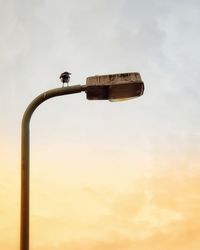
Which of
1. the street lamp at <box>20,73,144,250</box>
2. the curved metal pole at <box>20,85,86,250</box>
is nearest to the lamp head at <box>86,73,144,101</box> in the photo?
the street lamp at <box>20,73,144,250</box>

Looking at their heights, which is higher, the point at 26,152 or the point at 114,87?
the point at 114,87

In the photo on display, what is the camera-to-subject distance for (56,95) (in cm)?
793

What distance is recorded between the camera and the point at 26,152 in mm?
7469

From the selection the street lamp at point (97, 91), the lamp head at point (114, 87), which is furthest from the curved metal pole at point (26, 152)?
the lamp head at point (114, 87)

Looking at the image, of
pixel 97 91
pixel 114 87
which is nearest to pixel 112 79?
pixel 114 87

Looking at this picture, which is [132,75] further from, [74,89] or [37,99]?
[37,99]

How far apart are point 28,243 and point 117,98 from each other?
7.85 feet

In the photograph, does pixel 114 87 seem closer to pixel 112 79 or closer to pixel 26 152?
pixel 112 79

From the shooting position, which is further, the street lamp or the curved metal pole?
the street lamp

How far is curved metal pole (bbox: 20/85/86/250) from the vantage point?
702 cm

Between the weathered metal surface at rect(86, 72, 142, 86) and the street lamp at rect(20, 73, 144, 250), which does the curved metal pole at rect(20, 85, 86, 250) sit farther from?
the weathered metal surface at rect(86, 72, 142, 86)

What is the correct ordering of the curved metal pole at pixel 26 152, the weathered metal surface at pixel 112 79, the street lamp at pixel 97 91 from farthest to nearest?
the weathered metal surface at pixel 112 79
the street lamp at pixel 97 91
the curved metal pole at pixel 26 152

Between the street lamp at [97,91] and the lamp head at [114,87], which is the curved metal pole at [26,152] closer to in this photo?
the street lamp at [97,91]

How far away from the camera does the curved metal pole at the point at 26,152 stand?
7.02 m
